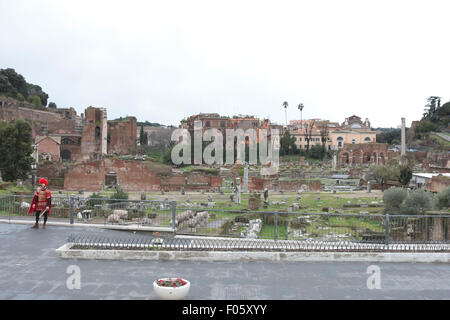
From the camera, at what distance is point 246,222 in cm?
2084

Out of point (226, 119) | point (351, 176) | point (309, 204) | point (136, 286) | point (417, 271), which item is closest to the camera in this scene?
point (136, 286)

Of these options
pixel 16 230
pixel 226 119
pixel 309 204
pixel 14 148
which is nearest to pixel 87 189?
pixel 14 148

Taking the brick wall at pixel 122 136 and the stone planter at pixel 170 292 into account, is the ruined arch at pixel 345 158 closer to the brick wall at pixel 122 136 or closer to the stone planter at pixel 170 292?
the brick wall at pixel 122 136

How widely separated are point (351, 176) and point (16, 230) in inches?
1679

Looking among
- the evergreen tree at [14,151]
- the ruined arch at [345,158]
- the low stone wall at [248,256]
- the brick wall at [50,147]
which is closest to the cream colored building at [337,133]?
the ruined arch at [345,158]

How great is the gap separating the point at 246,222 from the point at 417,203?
8.33 m

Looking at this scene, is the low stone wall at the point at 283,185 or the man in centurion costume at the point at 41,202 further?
the low stone wall at the point at 283,185

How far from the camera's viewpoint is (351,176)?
158 ft

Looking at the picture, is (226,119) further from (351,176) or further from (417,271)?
(417,271)
